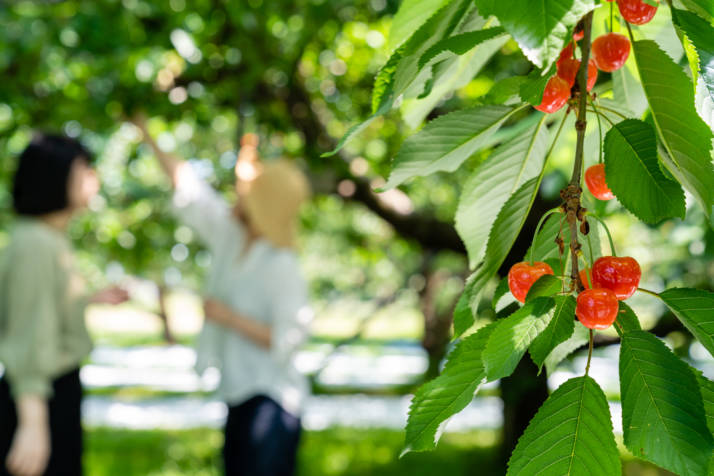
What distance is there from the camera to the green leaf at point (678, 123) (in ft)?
1.85

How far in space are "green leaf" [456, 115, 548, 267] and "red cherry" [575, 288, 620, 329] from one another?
0.22m

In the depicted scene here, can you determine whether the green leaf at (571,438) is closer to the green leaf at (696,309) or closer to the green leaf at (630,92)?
the green leaf at (696,309)

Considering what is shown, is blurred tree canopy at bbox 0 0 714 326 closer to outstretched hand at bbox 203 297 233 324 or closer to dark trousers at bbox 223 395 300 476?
outstretched hand at bbox 203 297 233 324

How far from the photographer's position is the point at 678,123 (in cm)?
59

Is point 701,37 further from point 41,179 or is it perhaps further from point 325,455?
point 325,455

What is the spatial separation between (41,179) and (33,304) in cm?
52

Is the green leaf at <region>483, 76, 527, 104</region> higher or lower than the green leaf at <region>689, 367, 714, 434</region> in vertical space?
higher

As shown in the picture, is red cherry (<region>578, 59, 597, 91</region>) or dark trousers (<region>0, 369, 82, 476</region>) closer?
red cherry (<region>578, 59, 597, 91</region>)

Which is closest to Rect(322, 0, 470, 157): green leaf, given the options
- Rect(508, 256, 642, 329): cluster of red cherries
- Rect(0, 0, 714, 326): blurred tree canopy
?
Rect(508, 256, 642, 329): cluster of red cherries

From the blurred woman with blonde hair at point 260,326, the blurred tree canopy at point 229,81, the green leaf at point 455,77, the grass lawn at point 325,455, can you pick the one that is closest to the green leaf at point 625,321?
the green leaf at point 455,77

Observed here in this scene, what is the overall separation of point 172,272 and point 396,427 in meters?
8.17

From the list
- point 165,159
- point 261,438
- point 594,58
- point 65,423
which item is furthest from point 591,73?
point 165,159

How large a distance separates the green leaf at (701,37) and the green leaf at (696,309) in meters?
0.17

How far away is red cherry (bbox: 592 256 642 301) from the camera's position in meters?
0.59
